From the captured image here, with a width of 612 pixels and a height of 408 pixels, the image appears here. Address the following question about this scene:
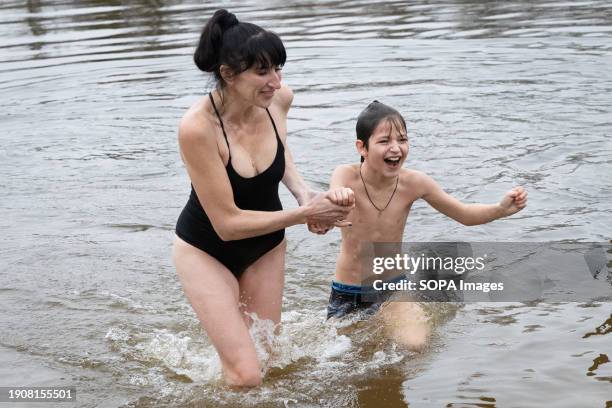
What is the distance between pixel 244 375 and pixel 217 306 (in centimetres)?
39

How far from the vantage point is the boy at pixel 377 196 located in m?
5.77

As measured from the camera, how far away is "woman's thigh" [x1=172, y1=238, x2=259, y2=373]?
5059 millimetres

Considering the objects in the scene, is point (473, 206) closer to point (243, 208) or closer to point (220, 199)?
point (243, 208)

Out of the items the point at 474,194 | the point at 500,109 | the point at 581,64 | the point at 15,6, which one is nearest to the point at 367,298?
the point at 474,194

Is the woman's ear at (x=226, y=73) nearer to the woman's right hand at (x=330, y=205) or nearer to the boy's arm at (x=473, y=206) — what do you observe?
the woman's right hand at (x=330, y=205)

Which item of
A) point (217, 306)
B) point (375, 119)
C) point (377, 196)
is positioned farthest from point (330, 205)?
point (377, 196)

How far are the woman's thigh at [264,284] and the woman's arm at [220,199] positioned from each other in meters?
0.51

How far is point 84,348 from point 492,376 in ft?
8.39

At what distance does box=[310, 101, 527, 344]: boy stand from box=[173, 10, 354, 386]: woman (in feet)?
1.97

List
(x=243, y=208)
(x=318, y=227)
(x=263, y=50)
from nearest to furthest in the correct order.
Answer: (x=263, y=50) → (x=318, y=227) → (x=243, y=208)

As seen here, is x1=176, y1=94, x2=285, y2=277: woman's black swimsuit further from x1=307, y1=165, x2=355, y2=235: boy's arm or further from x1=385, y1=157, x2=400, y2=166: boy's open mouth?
x1=385, y1=157, x2=400, y2=166: boy's open mouth

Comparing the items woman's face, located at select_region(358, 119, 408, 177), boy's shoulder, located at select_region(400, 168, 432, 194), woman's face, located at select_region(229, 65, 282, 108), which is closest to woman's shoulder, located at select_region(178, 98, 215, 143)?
woman's face, located at select_region(229, 65, 282, 108)

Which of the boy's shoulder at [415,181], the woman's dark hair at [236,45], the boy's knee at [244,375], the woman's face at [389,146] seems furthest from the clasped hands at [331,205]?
the boy's shoulder at [415,181]

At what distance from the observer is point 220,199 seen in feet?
16.0
